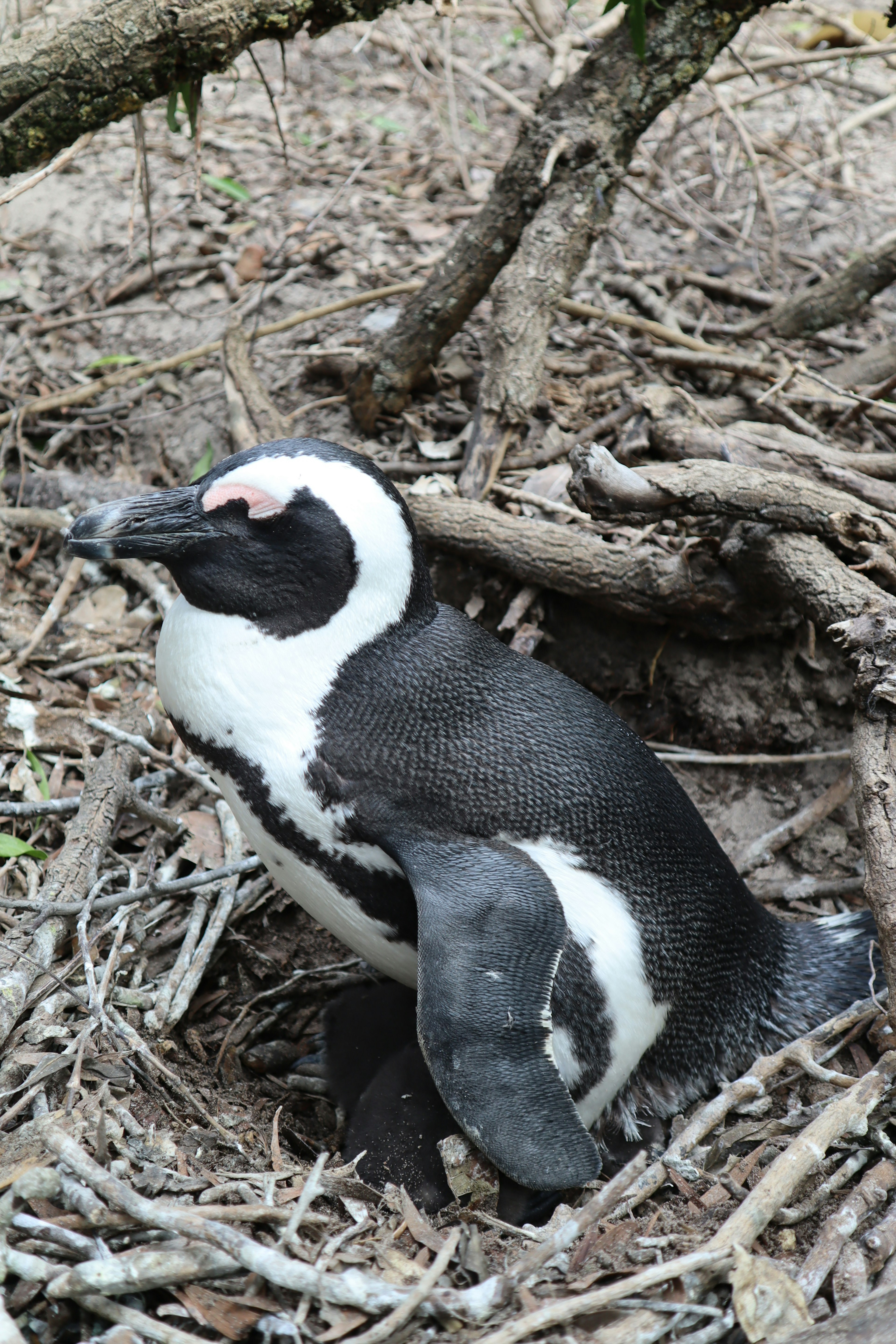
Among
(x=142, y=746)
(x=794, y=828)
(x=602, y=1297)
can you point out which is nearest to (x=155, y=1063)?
(x=142, y=746)

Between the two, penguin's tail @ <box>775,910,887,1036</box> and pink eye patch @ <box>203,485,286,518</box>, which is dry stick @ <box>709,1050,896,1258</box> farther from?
pink eye patch @ <box>203,485,286,518</box>

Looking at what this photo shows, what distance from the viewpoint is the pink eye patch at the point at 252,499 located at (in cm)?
192

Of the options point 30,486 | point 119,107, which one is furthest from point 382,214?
point 119,107

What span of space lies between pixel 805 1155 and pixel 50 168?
2.24m

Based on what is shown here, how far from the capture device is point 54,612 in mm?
3111

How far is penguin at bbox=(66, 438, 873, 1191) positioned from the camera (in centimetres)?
192

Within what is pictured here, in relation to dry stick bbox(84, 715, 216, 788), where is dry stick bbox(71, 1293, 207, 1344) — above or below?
above

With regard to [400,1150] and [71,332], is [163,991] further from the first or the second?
[71,332]

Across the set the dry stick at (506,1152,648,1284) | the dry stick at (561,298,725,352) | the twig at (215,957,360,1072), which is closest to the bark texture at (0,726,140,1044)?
the twig at (215,957,360,1072)

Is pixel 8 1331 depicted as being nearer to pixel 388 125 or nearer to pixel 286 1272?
pixel 286 1272

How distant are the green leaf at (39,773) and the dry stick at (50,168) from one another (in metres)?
1.26

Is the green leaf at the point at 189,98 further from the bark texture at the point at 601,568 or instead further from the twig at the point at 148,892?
the twig at the point at 148,892

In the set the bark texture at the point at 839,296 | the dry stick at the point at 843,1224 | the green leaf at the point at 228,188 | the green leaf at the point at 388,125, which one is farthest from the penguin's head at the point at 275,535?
the green leaf at the point at 388,125

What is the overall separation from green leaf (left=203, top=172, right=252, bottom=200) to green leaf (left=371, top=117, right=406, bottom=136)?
2.90 ft
